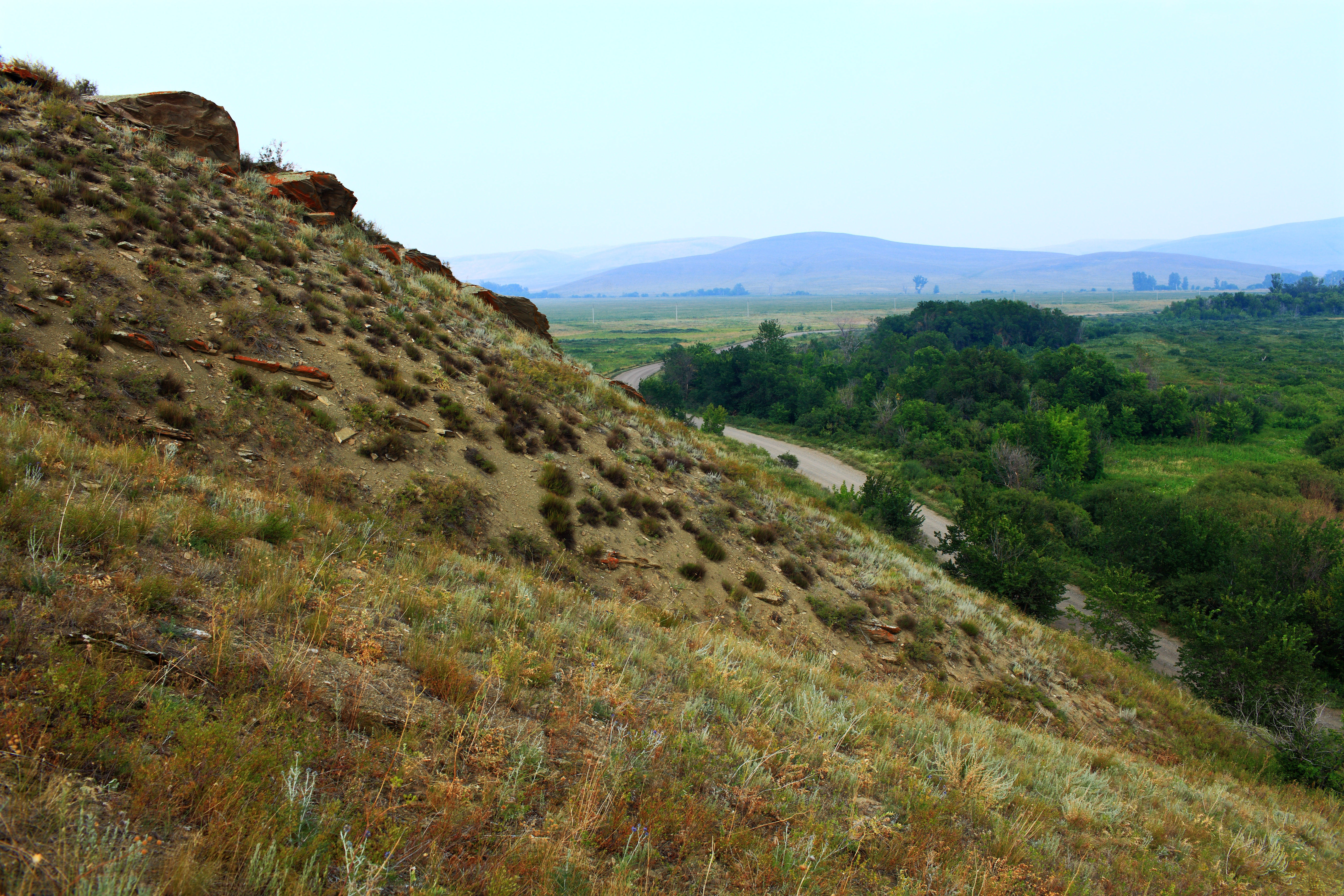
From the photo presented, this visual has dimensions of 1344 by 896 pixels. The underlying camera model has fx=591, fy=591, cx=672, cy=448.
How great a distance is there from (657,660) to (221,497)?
208 inches

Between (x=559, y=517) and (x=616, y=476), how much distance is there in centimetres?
296

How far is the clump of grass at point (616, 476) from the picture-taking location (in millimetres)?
14992

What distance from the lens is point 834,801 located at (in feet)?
15.2

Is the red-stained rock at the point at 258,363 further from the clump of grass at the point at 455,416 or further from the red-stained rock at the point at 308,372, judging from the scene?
the clump of grass at the point at 455,416

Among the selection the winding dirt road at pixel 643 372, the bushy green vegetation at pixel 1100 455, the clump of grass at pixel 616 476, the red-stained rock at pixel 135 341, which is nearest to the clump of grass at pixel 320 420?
the red-stained rock at pixel 135 341

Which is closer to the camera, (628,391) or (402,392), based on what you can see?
(402,392)

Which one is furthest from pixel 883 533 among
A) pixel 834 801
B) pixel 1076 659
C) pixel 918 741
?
pixel 834 801

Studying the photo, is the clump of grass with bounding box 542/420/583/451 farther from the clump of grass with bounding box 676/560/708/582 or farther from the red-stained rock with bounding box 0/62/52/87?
the red-stained rock with bounding box 0/62/52/87

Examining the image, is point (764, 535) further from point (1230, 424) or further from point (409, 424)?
point (1230, 424)

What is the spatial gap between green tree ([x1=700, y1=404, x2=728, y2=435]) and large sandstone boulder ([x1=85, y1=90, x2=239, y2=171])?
33319 mm

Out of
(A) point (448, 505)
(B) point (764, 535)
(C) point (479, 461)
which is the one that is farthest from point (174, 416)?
(B) point (764, 535)

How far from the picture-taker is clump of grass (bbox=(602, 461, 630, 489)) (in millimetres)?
14992

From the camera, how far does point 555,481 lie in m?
13.6

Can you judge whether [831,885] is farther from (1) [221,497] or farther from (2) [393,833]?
(1) [221,497]
